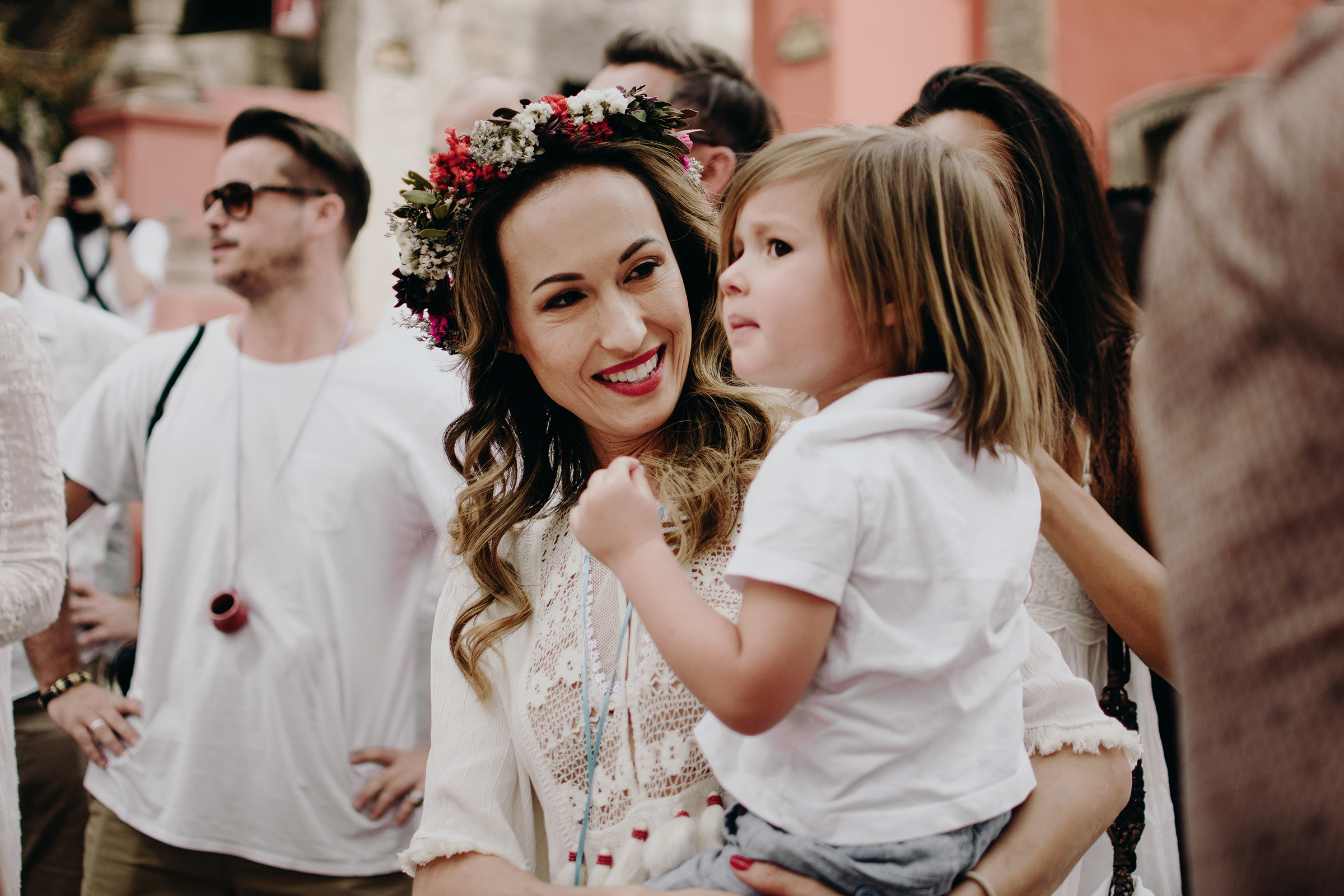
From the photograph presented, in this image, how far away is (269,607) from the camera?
2.93m

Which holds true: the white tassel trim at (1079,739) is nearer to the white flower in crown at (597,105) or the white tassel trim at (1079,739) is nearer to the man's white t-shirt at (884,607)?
the man's white t-shirt at (884,607)

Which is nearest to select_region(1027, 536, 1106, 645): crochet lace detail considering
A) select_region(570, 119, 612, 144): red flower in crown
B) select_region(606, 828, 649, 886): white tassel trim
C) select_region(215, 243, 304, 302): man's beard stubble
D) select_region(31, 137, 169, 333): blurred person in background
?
select_region(606, 828, 649, 886): white tassel trim

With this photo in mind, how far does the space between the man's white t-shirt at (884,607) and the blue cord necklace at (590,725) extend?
0.35 meters

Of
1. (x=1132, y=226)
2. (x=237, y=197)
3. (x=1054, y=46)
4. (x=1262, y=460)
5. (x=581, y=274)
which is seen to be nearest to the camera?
(x=1262, y=460)

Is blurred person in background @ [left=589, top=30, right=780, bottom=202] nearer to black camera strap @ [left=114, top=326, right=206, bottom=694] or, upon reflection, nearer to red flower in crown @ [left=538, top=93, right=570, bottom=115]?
red flower in crown @ [left=538, top=93, right=570, bottom=115]

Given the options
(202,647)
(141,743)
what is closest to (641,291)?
(202,647)

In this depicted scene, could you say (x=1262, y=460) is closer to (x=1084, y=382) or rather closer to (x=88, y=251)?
(x=1084, y=382)

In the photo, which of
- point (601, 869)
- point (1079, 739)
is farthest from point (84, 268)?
point (1079, 739)

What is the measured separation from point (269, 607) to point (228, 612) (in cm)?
11

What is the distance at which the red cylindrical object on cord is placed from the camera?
285cm

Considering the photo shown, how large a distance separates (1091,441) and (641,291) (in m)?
0.94

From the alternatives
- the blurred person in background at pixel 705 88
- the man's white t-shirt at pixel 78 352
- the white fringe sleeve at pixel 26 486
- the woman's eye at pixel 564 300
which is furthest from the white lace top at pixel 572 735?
the man's white t-shirt at pixel 78 352

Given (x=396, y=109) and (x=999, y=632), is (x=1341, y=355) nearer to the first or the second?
(x=999, y=632)

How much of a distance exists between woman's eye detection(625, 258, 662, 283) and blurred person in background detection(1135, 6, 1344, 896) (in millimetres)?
1302
